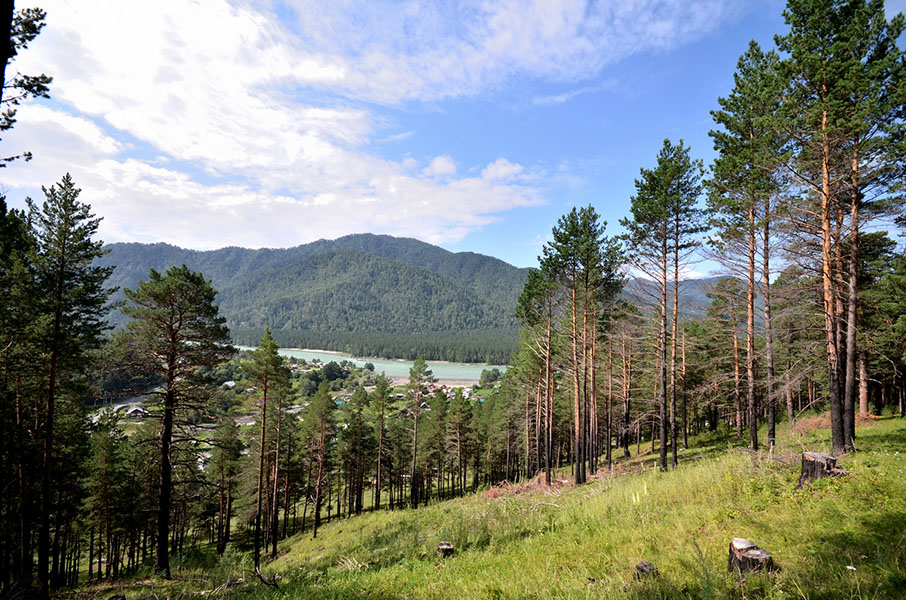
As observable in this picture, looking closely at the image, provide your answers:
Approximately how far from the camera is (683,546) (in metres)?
5.34

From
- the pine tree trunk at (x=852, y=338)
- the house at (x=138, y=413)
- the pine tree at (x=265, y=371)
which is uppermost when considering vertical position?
the pine tree trunk at (x=852, y=338)

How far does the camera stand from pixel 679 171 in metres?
15.5

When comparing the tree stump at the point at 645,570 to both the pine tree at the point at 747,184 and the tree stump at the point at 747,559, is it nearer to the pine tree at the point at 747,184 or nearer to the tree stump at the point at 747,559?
the tree stump at the point at 747,559

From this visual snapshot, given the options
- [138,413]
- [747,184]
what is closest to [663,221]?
[747,184]

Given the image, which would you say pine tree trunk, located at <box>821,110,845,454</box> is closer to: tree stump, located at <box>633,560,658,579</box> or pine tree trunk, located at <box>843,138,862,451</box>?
pine tree trunk, located at <box>843,138,862,451</box>

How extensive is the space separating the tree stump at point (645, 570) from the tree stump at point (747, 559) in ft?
2.85

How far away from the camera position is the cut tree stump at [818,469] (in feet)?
21.8

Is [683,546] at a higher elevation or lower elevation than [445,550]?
higher

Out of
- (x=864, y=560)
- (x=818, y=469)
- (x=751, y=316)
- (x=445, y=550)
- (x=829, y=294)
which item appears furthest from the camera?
(x=751, y=316)

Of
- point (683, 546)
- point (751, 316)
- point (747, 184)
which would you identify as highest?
point (747, 184)

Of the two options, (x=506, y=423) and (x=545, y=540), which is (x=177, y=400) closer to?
(x=545, y=540)

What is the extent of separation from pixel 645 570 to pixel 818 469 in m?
4.91

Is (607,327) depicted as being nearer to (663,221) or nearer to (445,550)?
(663,221)

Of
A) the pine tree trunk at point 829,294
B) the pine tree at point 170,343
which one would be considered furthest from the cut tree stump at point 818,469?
the pine tree at point 170,343
